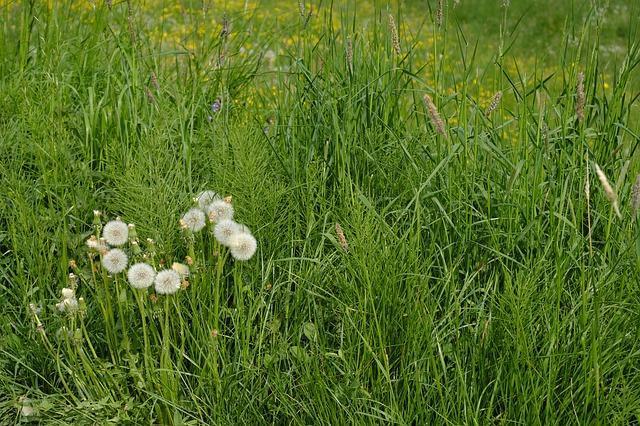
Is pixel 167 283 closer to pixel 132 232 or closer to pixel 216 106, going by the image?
pixel 132 232

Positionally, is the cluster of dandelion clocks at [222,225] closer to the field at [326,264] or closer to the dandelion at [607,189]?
the field at [326,264]

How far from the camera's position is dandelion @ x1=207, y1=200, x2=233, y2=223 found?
259 cm

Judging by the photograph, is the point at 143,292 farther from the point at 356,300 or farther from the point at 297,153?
the point at 297,153

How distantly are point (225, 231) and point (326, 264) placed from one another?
0.37 meters

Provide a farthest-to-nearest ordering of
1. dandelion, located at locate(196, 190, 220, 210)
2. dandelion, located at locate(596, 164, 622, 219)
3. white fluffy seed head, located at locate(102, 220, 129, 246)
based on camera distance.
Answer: dandelion, located at locate(196, 190, 220, 210)
white fluffy seed head, located at locate(102, 220, 129, 246)
dandelion, located at locate(596, 164, 622, 219)

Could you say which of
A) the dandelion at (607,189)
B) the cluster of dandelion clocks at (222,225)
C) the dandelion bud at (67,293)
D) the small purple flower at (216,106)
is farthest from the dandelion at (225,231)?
the small purple flower at (216,106)

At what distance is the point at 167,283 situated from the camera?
8.09ft

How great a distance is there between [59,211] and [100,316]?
1.97 ft

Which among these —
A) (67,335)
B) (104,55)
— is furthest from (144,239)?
(104,55)

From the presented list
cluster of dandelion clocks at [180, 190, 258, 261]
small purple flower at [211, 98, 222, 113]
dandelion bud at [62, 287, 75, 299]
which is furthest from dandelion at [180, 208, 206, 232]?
small purple flower at [211, 98, 222, 113]

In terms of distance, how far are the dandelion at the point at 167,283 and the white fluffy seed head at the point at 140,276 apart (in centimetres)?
2

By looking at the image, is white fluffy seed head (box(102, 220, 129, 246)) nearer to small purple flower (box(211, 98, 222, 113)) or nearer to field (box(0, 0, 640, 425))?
field (box(0, 0, 640, 425))

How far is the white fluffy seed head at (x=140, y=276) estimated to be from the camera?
2453 millimetres

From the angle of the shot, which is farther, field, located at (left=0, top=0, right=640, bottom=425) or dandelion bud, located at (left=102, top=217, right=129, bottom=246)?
dandelion bud, located at (left=102, top=217, right=129, bottom=246)
